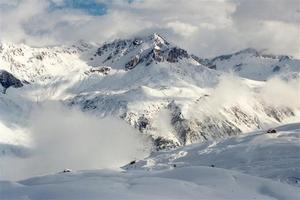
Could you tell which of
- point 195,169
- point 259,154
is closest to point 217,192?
point 195,169

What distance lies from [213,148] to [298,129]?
17.7m

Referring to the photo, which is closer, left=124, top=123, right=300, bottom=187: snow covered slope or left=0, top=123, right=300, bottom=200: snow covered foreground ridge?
left=0, top=123, right=300, bottom=200: snow covered foreground ridge

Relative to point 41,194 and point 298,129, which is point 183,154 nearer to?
point 298,129

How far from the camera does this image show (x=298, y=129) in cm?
14188

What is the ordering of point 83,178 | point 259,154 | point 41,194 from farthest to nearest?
point 259,154
point 83,178
point 41,194

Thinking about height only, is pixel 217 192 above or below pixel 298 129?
below

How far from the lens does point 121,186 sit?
6919cm

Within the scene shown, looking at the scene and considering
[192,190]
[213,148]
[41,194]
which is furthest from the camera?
[213,148]

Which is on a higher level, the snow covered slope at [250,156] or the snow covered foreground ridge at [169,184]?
the snow covered slope at [250,156]

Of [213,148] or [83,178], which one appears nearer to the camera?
[83,178]

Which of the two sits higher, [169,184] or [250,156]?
[250,156]

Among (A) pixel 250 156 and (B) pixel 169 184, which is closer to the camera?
(B) pixel 169 184

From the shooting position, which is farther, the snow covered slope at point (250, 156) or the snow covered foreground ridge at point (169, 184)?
the snow covered slope at point (250, 156)

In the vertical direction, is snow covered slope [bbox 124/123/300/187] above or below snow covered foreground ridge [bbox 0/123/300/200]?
above
